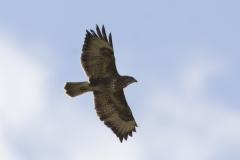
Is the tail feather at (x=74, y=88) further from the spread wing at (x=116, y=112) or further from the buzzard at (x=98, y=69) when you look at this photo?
the spread wing at (x=116, y=112)

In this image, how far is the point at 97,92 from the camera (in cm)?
1877

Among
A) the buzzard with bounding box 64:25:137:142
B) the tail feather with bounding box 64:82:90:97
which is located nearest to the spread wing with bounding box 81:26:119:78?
the buzzard with bounding box 64:25:137:142

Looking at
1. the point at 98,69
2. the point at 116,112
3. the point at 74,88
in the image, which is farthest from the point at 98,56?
the point at 116,112

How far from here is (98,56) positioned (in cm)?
1800

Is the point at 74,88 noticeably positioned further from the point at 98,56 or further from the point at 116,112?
the point at 116,112

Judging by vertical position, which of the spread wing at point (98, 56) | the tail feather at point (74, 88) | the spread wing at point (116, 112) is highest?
the spread wing at point (98, 56)

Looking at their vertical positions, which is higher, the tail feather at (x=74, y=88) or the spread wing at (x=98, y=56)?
the spread wing at (x=98, y=56)

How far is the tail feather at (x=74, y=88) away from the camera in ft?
58.9

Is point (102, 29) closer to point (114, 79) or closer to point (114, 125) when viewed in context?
point (114, 79)

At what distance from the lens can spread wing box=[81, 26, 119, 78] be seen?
1788 centimetres

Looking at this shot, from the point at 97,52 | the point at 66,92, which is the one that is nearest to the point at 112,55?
the point at 97,52

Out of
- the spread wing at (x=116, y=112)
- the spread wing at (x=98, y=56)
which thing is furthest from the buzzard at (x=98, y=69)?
the spread wing at (x=116, y=112)

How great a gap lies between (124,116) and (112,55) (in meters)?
2.23

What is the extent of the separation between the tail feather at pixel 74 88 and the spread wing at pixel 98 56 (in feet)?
1.08
